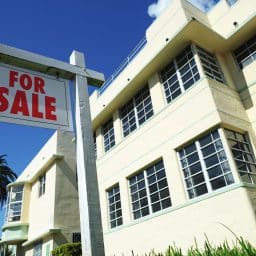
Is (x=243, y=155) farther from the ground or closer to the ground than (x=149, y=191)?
farther from the ground

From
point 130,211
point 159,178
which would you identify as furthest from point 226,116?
point 130,211

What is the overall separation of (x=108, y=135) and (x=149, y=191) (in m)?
4.86

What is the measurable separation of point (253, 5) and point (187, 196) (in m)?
7.40

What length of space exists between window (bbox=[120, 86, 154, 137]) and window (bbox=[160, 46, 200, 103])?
120cm

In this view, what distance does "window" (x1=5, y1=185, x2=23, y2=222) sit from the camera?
2192 centimetres

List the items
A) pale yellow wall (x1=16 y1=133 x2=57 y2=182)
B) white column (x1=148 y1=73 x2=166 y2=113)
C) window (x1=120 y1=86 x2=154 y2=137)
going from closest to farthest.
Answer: white column (x1=148 y1=73 x2=166 y2=113)
window (x1=120 y1=86 x2=154 y2=137)
pale yellow wall (x1=16 y1=133 x2=57 y2=182)

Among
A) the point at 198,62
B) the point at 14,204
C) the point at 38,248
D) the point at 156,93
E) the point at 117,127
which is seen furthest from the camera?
the point at 14,204

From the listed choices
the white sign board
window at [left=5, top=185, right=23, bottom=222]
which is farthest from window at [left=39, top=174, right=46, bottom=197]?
the white sign board

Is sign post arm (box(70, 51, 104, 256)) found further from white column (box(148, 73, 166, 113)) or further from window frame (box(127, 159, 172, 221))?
white column (box(148, 73, 166, 113))

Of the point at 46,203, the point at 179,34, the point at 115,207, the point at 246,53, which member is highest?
the point at 179,34

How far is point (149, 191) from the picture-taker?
11109 mm

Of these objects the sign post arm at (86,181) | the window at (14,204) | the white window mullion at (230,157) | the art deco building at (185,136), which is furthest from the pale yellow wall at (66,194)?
the sign post arm at (86,181)

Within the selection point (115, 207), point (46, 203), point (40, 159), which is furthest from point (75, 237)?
point (40, 159)

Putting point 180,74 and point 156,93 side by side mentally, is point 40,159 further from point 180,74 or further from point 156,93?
point 180,74
